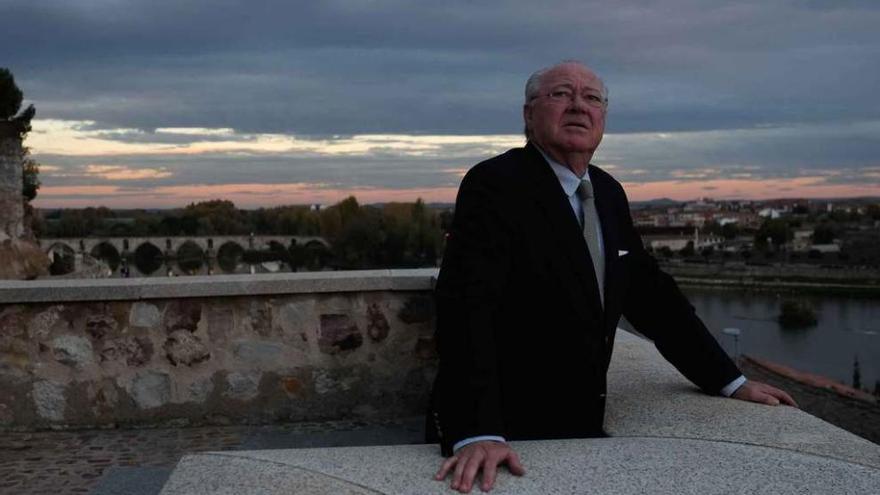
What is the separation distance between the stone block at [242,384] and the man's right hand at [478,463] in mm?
1926

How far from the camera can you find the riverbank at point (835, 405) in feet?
41.5

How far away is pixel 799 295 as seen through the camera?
5953 cm

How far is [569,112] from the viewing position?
89.0 inches

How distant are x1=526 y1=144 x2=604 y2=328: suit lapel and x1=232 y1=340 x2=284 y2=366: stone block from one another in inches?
67.8

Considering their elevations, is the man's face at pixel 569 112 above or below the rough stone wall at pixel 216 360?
above

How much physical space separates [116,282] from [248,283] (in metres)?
0.52

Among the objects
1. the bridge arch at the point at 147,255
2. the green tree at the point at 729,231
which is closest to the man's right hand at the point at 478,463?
the bridge arch at the point at 147,255

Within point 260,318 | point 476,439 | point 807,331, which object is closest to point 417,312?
point 260,318

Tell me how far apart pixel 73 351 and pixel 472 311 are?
2.11 meters

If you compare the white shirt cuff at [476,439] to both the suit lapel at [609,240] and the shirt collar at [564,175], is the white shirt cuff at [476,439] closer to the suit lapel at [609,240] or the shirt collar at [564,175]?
the suit lapel at [609,240]

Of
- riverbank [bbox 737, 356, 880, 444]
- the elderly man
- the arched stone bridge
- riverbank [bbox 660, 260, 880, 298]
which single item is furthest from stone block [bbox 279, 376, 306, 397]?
the arched stone bridge

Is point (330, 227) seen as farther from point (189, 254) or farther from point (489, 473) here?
point (489, 473)

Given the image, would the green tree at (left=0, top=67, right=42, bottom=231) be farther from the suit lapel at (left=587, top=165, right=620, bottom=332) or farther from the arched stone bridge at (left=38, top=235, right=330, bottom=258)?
the arched stone bridge at (left=38, top=235, right=330, bottom=258)

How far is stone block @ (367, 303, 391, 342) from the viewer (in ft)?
12.2
